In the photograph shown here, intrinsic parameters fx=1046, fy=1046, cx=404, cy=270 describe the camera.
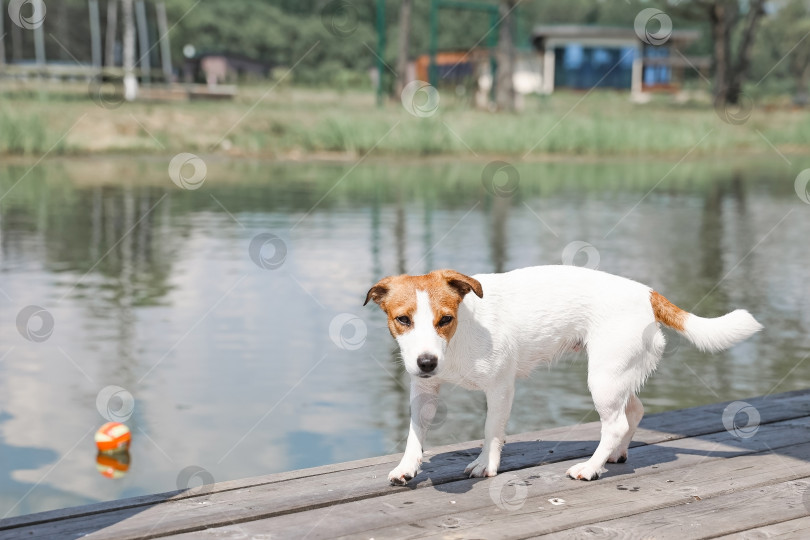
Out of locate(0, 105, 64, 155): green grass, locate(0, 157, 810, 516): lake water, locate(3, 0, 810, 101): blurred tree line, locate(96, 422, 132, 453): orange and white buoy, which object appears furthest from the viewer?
locate(3, 0, 810, 101): blurred tree line

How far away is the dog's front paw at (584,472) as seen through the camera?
171 inches

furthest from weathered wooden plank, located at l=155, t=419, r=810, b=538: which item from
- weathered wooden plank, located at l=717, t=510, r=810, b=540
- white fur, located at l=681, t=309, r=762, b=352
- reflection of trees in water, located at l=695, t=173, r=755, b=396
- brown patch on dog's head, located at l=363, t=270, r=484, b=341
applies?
reflection of trees in water, located at l=695, t=173, r=755, b=396

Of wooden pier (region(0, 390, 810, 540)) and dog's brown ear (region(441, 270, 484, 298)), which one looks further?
dog's brown ear (region(441, 270, 484, 298))

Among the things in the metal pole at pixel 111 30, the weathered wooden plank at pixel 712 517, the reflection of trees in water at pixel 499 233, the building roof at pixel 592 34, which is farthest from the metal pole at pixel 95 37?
the weathered wooden plank at pixel 712 517

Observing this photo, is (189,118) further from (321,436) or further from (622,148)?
(321,436)

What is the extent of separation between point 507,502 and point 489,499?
7 centimetres

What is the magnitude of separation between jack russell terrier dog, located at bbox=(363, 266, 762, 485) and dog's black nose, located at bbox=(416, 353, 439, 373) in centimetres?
22

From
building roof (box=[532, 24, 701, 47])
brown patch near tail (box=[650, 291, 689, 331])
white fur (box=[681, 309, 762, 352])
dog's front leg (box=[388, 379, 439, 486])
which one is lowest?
dog's front leg (box=[388, 379, 439, 486])

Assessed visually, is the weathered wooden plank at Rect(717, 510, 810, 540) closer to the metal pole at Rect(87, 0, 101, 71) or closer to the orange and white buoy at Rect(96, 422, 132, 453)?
the orange and white buoy at Rect(96, 422, 132, 453)

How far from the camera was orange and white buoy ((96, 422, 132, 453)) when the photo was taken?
655 cm

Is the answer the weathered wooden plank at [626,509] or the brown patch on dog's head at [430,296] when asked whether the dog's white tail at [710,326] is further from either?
the brown patch on dog's head at [430,296]

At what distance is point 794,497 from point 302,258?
932 cm

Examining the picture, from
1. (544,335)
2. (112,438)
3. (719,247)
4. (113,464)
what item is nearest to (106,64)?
(719,247)

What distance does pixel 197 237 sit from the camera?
48.3 ft
